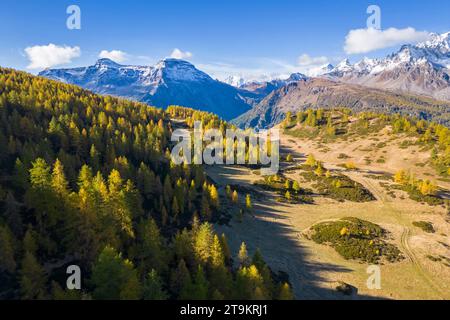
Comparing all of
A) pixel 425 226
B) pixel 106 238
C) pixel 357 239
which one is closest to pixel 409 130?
pixel 425 226

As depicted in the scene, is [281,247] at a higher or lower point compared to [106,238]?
lower

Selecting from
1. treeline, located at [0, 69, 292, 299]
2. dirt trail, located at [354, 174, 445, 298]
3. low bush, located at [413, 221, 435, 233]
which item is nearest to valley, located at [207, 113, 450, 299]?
dirt trail, located at [354, 174, 445, 298]

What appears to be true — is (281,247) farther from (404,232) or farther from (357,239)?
(404,232)

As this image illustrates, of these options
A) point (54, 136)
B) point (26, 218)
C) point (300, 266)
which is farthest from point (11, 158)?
point (300, 266)

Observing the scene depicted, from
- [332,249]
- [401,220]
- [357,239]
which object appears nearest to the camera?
[332,249]

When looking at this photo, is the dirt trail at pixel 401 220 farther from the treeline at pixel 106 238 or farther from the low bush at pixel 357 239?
the treeline at pixel 106 238

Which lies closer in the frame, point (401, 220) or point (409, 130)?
point (401, 220)

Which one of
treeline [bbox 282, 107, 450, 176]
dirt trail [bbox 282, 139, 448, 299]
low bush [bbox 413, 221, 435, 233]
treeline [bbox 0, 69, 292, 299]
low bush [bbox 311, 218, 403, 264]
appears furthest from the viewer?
treeline [bbox 282, 107, 450, 176]

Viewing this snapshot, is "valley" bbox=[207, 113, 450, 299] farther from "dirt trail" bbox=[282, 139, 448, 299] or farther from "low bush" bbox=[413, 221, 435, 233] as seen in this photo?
"low bush" bbox=[413, 221, 435, 233]

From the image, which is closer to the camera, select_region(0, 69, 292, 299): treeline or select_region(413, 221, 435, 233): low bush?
select_region(0, 69, 292, 299): treeline

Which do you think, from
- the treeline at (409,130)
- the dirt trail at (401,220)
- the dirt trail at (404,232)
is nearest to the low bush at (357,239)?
the dirt trail at (404,232)

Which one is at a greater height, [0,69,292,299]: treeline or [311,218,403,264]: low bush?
[0,69,292,299]: treeline
